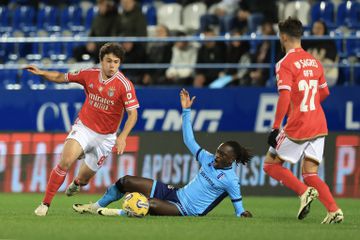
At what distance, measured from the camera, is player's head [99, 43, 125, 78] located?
472 inches

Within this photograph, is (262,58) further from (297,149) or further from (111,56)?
(297,149)

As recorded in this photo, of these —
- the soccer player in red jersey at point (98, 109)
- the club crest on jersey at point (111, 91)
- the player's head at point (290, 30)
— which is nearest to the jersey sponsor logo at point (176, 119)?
the soccer player in red jersey at point (98, 109)

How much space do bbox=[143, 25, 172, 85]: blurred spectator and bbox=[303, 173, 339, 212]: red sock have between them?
8.41 metres

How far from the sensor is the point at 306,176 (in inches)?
459

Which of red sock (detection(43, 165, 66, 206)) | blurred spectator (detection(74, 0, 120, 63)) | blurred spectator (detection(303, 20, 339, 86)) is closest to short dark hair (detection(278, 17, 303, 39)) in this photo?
red sock (detection(43, 165, 66, 206))

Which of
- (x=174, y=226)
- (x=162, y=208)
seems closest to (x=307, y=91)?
(x=162, y=208)

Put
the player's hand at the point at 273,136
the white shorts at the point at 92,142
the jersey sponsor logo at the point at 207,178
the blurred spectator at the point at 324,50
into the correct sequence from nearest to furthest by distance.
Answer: the player's hand at the point at 273,136 → the jersey sponsor logo at the point at 207,178 → the white shorts at the point at 92,142 → the blurred spectator at the point at 324,50

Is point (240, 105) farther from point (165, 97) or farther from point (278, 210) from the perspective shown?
point (278, 210)

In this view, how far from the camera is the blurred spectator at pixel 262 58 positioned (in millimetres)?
18828

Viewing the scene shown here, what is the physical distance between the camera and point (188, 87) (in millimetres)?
18969

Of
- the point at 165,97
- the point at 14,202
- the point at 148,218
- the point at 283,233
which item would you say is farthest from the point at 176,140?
the point at 283,233

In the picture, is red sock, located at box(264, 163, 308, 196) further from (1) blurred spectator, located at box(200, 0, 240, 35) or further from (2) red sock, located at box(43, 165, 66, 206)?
(1) blurred spectator, located at box(200, 0, 240, 35)

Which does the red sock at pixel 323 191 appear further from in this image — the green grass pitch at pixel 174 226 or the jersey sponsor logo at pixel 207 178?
the jersey sponsor logo at pixel 207 178

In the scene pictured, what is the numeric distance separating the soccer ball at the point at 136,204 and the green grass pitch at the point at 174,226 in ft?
0.38
